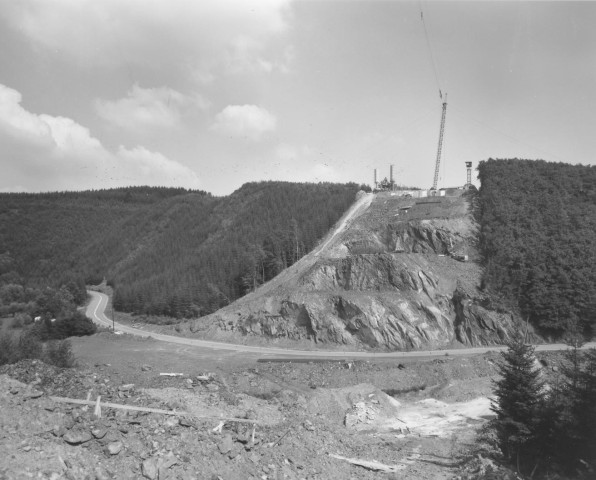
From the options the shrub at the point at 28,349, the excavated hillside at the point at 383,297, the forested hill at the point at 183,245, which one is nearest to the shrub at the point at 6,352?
the shrub at the point at 28,349

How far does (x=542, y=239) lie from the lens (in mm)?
55438

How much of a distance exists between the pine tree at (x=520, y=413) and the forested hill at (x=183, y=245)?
5093 cm

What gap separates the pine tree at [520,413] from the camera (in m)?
18.1

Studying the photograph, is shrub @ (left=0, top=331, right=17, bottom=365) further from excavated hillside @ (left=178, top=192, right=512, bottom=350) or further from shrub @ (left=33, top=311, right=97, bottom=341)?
shrub @ (left=33, top=311, right=97, bottom=341)

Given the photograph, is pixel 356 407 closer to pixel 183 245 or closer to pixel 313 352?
pixel 313 352

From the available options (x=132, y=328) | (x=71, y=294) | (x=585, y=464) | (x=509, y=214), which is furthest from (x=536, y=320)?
(x=71, y=294)

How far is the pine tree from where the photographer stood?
18125mm

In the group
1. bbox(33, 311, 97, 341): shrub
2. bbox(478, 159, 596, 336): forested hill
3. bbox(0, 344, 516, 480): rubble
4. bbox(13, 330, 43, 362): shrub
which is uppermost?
bbox(478, 159, 596, 336): forested hill

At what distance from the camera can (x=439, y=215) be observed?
65.1 m

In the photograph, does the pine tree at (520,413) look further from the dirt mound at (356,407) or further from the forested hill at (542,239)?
the forested hill at (542,239)

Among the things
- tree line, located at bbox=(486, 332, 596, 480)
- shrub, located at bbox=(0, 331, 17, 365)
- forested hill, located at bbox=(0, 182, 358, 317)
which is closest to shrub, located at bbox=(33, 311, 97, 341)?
forested hill, located at bbox=(0, 182, 358, 317)

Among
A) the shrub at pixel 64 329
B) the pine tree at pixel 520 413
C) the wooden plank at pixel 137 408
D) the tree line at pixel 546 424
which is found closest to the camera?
the wooden plank at pixel 137 408

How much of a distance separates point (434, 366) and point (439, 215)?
33039mm

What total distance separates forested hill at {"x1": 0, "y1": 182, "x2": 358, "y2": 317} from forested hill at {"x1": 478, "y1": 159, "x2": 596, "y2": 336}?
94.5 feet
